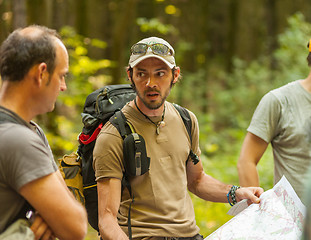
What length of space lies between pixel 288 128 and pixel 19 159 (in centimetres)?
252

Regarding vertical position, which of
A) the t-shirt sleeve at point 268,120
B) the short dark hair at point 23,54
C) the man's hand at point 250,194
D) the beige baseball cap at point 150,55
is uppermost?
the short dark hair at point 23,54

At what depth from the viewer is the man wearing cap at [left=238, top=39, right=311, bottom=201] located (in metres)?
3.80

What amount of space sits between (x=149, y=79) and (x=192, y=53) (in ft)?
68.4

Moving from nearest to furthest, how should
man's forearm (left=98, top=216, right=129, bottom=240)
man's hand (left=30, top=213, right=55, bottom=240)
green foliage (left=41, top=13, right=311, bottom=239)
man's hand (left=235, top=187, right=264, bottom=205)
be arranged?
man's hand (left=30, top=213, right=55, bottom=240), man's forearm (left=98, top=216, right=129, bottom=240), man's hand (left=235, top=187, right=264, bottom=205), green foliage (left=41, top=13, right=311, bottom=239)

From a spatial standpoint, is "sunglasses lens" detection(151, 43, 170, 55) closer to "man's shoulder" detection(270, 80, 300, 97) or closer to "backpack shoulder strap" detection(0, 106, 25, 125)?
"man's shoulder" detection(270, 80, 300, 97)

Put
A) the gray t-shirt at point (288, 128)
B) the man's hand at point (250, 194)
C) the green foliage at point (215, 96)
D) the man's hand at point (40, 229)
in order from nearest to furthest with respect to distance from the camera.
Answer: the man's hand at point (40, 229)
the man's hand at point (250, 194)
the gray t-shirt at point (288, 128)
the green foliage at point (215, 96)

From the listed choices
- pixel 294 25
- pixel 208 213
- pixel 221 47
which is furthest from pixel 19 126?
pixel 221 47

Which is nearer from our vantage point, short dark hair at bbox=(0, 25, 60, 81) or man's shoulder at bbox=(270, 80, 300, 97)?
short dark hair at bbox=(0, 25, 60, 81)

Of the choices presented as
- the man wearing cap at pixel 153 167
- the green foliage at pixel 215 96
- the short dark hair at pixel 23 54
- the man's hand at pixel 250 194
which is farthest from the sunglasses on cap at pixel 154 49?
the green foliage at pixel 215 96

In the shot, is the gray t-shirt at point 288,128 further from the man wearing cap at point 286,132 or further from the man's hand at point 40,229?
the man's hand at point 40,229

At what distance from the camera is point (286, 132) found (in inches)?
152

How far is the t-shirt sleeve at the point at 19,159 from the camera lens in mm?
2105

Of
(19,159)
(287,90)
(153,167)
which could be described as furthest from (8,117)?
(287,90)

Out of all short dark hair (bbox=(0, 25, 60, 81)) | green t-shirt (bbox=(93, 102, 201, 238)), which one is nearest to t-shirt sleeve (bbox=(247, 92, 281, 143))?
green t-shirt (bbox=(93, 102, 201, 238))
